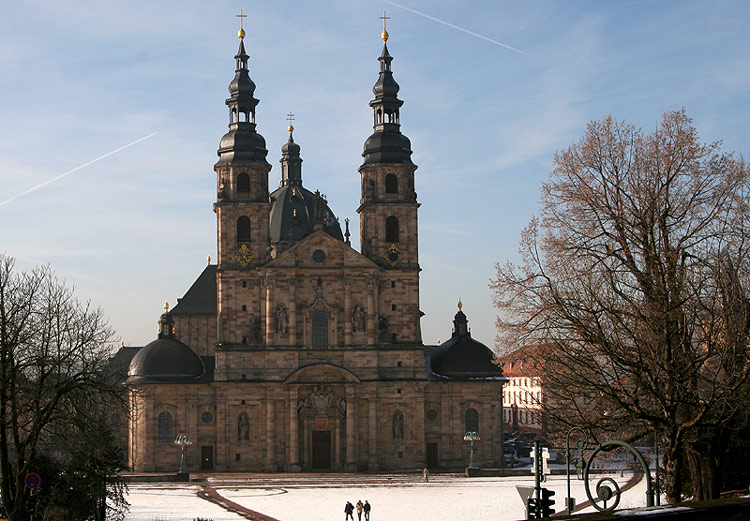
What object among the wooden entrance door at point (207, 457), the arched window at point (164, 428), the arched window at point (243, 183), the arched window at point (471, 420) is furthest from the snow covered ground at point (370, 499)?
the arched window at point (243, 183)

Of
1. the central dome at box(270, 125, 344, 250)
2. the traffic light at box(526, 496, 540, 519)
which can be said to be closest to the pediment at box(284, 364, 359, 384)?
the central dome at box(270, 125, 344, 250)

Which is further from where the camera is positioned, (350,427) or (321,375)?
(321,375)

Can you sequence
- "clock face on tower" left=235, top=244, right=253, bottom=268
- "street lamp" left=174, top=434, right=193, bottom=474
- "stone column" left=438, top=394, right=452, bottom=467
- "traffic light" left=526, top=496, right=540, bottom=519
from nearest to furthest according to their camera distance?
"traffic light" left=526, top=496, right=540, bottom=519, "street lamp" left=174, top=434, right=193, bottom=474, "clock face on tower" left=235, top=244, right=253, bottom=268, "stone column" left=438, top=394, right=452, bottom=467

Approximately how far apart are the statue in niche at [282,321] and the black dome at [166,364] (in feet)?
23.0

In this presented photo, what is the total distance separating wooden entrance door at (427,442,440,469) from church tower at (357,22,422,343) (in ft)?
23.7

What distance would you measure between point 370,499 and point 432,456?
63.5ft

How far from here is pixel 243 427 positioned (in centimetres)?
6925

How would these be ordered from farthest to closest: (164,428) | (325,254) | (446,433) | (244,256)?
(446,433) < (244,256) < (164,428) < (325,254)

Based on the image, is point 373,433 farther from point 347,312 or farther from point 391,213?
point 391,213

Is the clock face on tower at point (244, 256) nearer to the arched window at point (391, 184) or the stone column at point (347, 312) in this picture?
the stone column at point (347, 312)

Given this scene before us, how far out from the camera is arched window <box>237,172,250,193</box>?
71812 millimetres

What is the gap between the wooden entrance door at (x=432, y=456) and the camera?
232 feet

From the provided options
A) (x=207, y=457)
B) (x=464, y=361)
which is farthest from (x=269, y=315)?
(x=464, y=361)

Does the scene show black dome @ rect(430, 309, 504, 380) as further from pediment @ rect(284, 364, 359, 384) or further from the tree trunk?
the tree trunk
